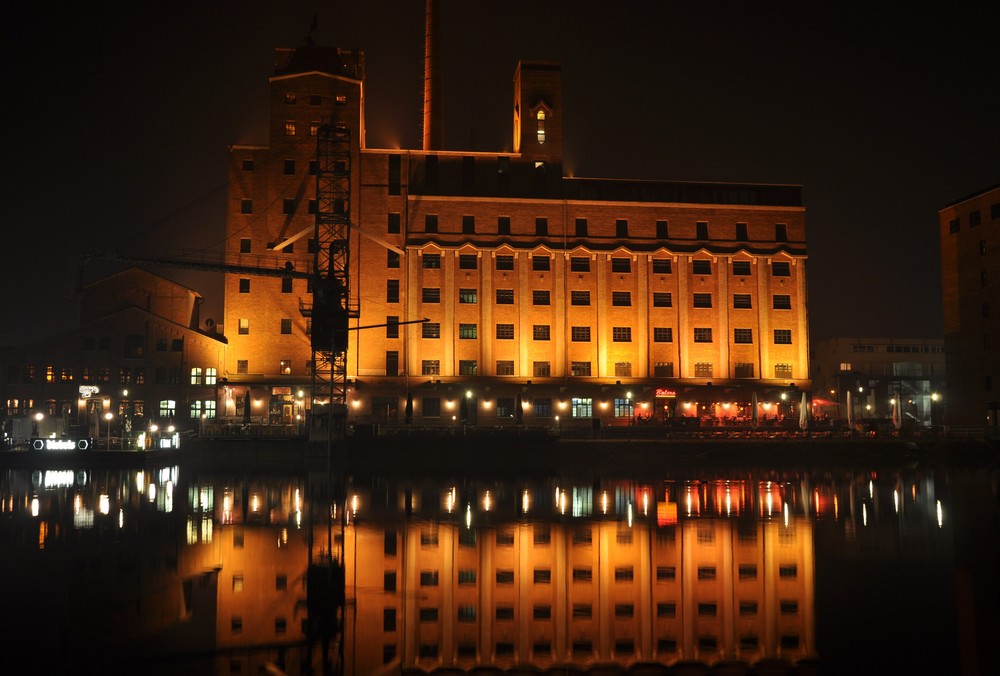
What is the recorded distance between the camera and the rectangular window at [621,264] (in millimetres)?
59688

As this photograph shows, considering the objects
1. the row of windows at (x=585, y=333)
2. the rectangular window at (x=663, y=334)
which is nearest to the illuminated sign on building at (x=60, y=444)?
the row of windows at (x=585, y=333)

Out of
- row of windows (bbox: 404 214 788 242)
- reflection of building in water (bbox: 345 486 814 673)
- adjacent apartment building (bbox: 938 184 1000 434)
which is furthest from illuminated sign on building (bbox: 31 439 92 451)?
adjacent apartment building (bbox: 938 184 1000 434)

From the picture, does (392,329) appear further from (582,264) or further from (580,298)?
(582,264)

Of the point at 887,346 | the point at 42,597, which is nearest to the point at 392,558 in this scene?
the point at 42,597

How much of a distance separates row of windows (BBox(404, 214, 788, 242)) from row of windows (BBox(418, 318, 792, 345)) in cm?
646

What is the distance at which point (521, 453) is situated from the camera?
44.2m

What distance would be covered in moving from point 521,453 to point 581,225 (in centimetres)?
2117

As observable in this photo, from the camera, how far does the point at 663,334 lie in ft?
195

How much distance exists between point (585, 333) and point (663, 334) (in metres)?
5.56

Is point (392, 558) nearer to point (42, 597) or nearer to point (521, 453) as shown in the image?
point (42, 597)

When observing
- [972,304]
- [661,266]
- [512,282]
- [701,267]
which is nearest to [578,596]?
[512,282]

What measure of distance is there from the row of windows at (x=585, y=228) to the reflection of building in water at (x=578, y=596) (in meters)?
43.0

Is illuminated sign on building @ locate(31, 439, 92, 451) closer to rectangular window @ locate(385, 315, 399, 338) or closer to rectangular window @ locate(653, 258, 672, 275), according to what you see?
rectangular window @ locate(385, 315, 399, 338)

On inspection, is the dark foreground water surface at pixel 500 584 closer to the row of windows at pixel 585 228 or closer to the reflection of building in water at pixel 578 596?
the reflection of building in water at pixel 578 596
